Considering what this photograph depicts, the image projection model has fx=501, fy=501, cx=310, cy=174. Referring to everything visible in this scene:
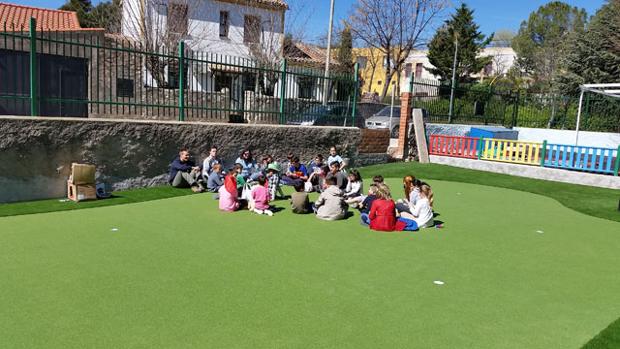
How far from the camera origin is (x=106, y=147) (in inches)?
450

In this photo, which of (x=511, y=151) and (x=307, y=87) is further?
(x=511, y=151)

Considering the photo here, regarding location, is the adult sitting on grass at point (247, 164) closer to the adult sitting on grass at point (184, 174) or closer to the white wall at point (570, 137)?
the adult sitting on grass at point (184, 174)

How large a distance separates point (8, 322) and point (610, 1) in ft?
137

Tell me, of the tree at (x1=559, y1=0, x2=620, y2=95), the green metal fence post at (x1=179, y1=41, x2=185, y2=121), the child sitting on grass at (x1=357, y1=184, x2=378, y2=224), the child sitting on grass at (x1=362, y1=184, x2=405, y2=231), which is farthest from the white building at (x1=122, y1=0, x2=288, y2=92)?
the tree at (x1=559, y1=0, x2=620, y2=95)

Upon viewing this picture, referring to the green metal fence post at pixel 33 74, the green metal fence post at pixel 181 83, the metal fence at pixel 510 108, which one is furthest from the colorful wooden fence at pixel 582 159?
the green metal fence post at pixel 33 74

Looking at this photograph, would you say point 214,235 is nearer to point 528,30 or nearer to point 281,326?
point 281,326

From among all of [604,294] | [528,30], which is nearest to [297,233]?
[604,294]

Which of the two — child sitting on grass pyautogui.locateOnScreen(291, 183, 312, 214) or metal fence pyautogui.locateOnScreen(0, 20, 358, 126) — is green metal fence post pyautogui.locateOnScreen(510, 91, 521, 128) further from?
child sitting on grass pyautogui.locateOnScreen(291, 183, 312, 214)

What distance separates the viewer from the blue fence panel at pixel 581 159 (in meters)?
16.2

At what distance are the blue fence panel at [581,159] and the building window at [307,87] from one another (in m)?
8.39

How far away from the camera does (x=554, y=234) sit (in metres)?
9.52

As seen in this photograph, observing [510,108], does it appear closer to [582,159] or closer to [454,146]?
[454,146]

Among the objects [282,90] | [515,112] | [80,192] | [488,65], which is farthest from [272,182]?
[488,65]

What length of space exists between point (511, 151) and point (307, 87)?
7.81 metres
